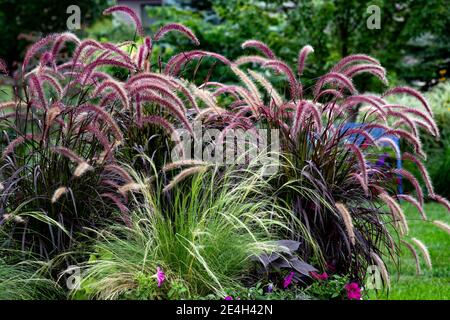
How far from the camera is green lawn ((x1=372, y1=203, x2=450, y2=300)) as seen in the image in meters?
5.21

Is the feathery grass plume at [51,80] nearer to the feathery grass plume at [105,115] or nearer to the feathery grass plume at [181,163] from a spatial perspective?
the feathery grass plume at [105,115]

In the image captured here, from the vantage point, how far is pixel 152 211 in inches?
156

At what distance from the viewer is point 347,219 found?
12.6 ft

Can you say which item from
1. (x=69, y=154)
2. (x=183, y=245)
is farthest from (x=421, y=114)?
(x=69, y=154)

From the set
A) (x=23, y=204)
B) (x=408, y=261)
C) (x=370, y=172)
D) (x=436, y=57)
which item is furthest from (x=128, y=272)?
(x=436, y=57)

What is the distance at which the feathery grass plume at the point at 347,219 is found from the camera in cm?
381

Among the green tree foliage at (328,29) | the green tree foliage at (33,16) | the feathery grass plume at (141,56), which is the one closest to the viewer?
the feathery grass plume at (141,56)

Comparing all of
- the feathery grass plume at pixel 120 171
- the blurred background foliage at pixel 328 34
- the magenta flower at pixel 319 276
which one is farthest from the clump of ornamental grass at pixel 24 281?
the blurred background foliage at pixel 328 34

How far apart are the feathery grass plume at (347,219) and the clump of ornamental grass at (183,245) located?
1.05 ft

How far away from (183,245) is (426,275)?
9.37 ft

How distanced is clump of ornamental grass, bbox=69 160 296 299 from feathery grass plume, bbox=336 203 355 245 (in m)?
0.32

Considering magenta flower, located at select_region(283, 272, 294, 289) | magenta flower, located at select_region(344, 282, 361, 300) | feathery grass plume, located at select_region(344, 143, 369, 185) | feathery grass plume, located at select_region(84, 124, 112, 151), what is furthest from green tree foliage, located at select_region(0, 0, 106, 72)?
magenta flower, located at select_region(344, 282, 361, 300)

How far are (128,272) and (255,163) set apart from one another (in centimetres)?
99

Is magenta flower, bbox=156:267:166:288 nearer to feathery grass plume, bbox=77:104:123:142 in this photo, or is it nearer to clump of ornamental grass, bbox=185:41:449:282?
feathery grass plume, bbox=77:104:123:142
